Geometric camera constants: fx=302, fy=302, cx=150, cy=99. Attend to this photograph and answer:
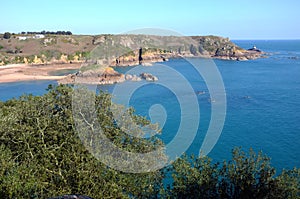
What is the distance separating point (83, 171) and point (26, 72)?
193ft

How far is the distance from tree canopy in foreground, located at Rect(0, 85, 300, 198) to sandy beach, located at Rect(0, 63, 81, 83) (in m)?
46.3

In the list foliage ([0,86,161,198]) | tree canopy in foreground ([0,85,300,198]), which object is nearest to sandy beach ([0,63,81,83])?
foliage ([0,86,161,198])

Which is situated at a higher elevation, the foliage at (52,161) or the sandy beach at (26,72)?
the foliage at (52,161)

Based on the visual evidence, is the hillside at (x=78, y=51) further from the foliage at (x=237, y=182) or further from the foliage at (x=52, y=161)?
the foliage at (x=237, y=182)

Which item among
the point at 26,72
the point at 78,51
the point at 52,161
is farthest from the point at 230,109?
the point at 78,51

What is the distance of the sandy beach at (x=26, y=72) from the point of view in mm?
55656

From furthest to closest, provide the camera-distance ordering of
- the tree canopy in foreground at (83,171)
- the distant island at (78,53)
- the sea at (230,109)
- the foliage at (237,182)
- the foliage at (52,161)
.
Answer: the distant island at (78,53)
the sea at (230,109)
the foliage at (237,182)
the tree canopy in foreground at (83,171)
the foliage at (52,161)

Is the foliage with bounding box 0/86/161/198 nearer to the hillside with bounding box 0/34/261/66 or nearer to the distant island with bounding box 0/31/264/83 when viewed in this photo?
the distant island with bounding box 0/31/264/83

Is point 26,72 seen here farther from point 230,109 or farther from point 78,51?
point 230,109

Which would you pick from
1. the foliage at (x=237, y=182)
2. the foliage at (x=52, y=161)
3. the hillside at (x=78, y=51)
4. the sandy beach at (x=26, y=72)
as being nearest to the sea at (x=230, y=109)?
the sandy beach at (x=26, y=72)

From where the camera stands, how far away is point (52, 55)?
77562mm

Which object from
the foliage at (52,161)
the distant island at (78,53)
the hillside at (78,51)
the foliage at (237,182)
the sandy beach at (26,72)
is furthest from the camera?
the hillside at (78,51)

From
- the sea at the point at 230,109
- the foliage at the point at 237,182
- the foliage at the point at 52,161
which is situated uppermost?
the foliage at the point at 52,161

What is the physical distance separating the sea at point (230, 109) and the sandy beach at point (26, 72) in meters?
3.60
